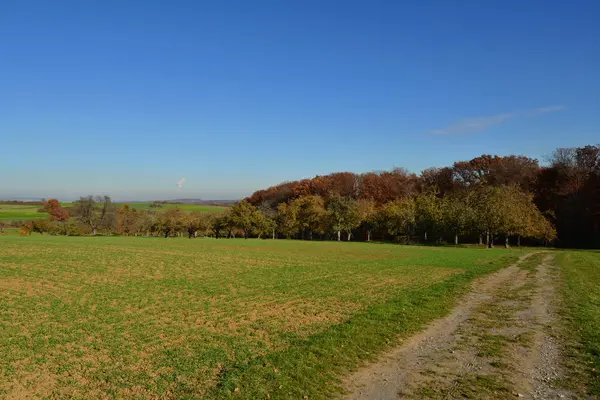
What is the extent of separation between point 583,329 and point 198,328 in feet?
41.6

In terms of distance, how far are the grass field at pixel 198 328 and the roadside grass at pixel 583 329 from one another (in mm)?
4425

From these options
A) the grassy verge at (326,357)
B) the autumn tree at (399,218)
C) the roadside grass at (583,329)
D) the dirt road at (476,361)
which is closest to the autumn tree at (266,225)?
the autumn tree at (399,218)

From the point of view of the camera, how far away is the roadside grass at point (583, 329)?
8.80 m

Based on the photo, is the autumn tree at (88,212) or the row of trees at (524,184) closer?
the row of trees at (524,184)

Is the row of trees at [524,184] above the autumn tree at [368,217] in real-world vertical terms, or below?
above

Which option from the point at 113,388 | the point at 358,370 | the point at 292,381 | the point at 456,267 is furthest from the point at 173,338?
the point at 456,267

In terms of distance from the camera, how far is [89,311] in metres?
14.9

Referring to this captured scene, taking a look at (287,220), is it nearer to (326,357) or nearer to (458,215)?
(458,215)

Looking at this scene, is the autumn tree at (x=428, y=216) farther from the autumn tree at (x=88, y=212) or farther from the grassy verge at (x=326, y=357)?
the autumn tree at (x=88, y=212)

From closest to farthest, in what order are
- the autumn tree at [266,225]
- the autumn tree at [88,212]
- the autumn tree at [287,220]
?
the autumn tree at [287,220], the autumn tree at [266,225], the autumn tree at [88,212]

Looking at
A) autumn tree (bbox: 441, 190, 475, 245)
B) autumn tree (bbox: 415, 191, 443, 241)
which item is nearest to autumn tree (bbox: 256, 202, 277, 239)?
autumn tree (bbox: 415, 191, 443, 241)

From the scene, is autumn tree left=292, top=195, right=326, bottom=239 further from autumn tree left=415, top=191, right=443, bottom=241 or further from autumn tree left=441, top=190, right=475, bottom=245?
autumn tree left=441, top=190, right=475, bottom=245

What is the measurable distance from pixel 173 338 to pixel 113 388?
3.60 metres

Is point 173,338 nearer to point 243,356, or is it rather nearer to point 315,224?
point 243,356
